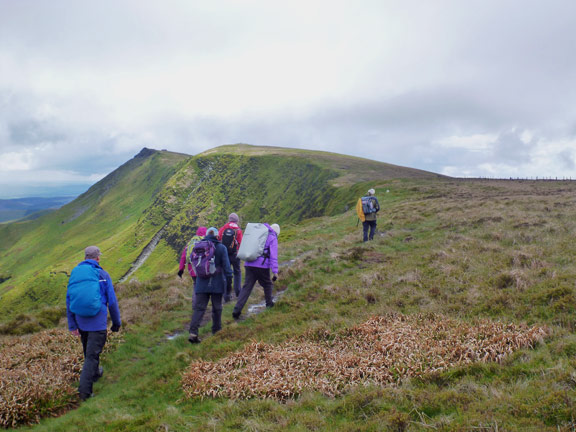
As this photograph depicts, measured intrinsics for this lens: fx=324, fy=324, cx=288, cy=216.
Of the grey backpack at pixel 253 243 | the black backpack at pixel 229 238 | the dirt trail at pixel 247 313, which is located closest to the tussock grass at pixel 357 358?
the grey backpack at pixel 253 243

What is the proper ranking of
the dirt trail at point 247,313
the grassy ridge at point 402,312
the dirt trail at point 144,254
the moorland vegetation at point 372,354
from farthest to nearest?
the dirt trail at point 144,254
the dirt trail at point 247,313
the moorland vegetation at point 372,354
the grassy ridge at point 402,312

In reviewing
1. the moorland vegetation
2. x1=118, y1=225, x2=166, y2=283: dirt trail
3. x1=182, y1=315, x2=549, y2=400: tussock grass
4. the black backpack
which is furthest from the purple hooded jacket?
x1=118, y1=225, x2=166, y2=283: dirt trail

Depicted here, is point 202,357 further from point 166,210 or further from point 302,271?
point 166,210

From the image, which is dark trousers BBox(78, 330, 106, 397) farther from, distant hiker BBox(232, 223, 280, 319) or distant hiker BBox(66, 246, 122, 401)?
distant hiker BBox(232, 223, 280, 319)

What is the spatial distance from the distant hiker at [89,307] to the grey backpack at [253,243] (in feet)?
13.3

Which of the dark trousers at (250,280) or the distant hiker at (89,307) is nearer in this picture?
the distant hiker at (89,307)

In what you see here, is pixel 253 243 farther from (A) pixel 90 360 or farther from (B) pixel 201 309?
(A) pixel 90 360

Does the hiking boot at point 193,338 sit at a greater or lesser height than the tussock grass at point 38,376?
greater

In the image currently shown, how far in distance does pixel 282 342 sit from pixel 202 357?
7.47 feet

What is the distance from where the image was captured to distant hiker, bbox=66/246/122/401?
781 centimetres

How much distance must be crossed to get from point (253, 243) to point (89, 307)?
16.2 ft

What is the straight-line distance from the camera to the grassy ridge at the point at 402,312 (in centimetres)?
488

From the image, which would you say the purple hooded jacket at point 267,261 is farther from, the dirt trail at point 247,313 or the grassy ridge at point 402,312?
the dirt trail at point 247,313

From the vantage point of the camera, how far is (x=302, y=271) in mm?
16031
